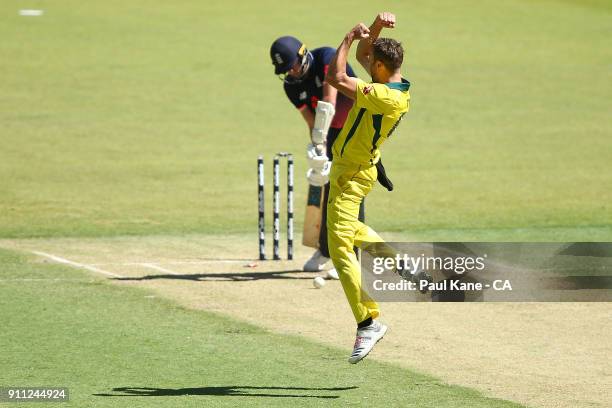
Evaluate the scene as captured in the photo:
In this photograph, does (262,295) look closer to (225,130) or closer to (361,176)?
(361,176)

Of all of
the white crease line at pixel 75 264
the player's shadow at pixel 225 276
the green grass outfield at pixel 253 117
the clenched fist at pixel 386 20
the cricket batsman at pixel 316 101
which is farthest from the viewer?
the green grass outfield at pixel 253 117

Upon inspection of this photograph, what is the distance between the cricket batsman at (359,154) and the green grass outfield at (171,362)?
51 centimetres

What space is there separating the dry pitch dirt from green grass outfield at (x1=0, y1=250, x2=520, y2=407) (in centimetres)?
36

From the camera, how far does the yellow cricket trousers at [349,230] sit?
9.45m

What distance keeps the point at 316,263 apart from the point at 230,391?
15.6 ft

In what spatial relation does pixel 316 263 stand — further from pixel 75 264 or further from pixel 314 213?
pixel 75 264

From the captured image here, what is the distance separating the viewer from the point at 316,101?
13438mm

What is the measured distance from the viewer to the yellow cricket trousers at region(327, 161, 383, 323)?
9445mm

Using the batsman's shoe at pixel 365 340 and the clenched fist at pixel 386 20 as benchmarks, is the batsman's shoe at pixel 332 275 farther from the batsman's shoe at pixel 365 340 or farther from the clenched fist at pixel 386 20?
the clenched fist at pixel 386 20

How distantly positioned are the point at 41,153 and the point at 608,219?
1045cm

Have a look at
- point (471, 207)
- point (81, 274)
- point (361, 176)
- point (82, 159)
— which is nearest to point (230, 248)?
point (81, 274)

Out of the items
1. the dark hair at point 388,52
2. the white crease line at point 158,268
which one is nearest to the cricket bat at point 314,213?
the white crease line at point 158,268

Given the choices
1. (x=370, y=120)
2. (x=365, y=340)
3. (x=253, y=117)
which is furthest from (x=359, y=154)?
(x=253, y=117)

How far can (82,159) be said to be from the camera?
21.8m
